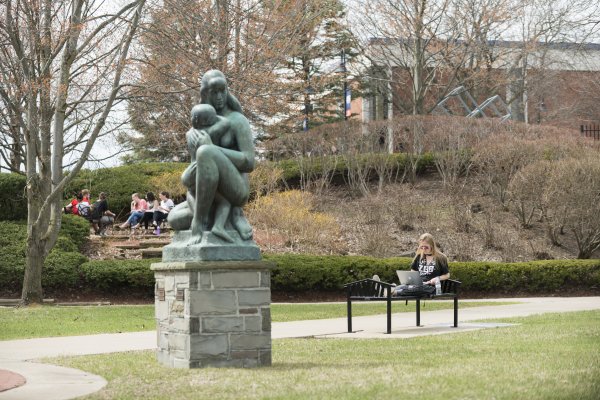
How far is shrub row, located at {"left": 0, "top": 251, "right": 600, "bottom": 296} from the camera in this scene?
74.7 feet

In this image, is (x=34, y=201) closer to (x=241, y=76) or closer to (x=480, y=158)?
(x=241, y=76)

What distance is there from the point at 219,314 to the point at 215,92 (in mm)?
2245

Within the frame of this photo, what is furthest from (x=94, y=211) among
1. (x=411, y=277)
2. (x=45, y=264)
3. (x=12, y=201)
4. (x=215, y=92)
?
(x=215, y=92)

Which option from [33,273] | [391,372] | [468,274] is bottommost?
[468,274]

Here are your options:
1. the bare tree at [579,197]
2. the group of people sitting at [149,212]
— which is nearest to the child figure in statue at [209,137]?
the group of people sitting at [149,212]

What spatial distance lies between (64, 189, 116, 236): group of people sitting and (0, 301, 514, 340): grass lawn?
9.85m

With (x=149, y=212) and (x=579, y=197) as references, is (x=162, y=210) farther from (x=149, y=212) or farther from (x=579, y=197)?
(x=579, y=197)

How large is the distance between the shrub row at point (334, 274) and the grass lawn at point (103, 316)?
2350 mm

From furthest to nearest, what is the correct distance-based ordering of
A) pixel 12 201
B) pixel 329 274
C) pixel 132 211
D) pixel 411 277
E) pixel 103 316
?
pixel 132 211 < pixel 12 201 < pixel 329 274 < pixel 103 316 < pixel 411 277

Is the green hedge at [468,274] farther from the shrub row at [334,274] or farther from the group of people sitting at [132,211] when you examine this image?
the group of people sitting at [132,211]

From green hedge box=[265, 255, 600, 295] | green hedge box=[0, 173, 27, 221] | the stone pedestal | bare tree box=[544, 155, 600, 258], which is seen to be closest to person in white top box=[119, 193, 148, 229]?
green hedge box=[0, 173, 27, 221]

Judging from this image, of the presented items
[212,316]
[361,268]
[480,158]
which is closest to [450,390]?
[212,316]

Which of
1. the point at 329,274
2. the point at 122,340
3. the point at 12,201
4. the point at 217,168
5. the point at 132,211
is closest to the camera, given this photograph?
the point at 217,168

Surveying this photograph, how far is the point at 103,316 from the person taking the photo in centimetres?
1784
